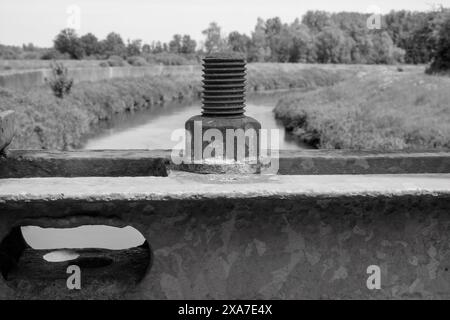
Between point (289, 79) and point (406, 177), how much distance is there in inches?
2441

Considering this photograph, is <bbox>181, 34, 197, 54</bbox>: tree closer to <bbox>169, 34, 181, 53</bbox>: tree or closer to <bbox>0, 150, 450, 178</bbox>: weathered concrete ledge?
<bbox>169, 34, 181, 53</bbox>: tree

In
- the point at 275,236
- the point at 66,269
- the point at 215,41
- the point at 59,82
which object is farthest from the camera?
the point at 59,82

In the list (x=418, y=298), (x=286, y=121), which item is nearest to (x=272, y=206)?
(x=418, y=298)

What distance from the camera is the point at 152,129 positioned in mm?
26125

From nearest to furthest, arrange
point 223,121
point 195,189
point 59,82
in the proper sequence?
1. point 195,189
2. point 223,121
3. point 59,82

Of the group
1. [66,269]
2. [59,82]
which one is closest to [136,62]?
[59,82]

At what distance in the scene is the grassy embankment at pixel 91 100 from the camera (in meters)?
20.1

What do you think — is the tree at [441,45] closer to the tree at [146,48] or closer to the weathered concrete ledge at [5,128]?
the weathered concrete ledge at [5,128]

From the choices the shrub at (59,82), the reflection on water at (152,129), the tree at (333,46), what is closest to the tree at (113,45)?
the tree at (333,46)

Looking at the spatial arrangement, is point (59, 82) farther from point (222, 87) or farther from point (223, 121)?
point (223, 121)

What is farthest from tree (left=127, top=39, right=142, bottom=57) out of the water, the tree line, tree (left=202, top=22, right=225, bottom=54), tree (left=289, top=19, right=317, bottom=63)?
tree (left=202, top=22, right=225, bottom=54)

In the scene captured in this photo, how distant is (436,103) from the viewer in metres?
21.8

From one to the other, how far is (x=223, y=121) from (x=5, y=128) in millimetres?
1797
